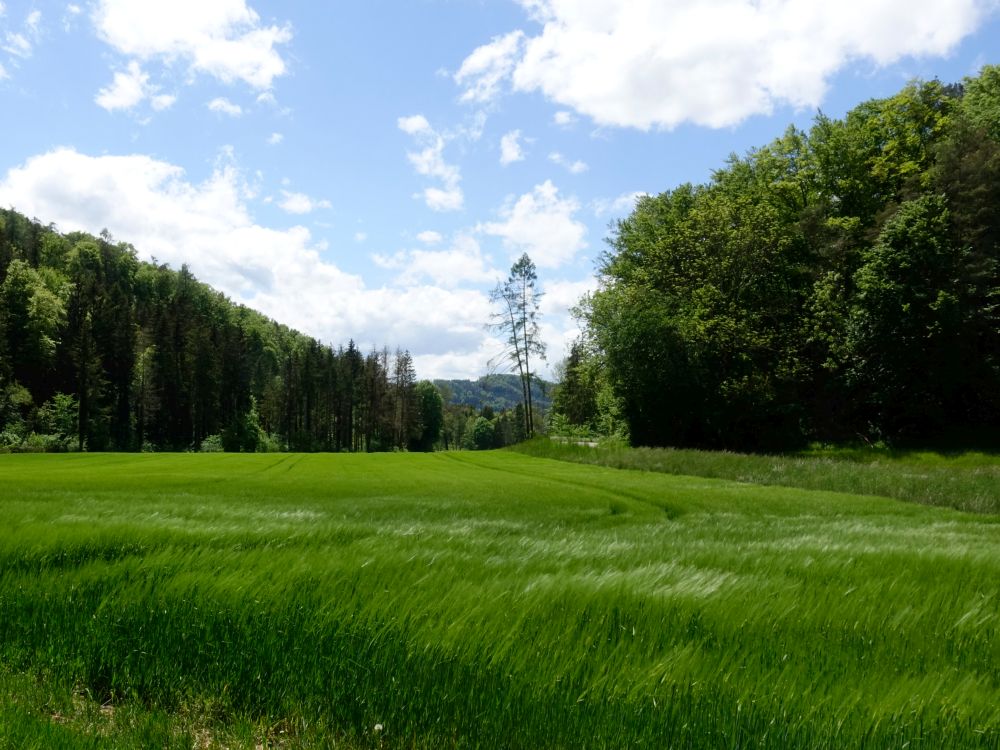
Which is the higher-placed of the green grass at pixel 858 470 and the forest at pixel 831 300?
the forest at pixel 831 300

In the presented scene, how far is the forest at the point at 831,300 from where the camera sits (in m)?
39.3

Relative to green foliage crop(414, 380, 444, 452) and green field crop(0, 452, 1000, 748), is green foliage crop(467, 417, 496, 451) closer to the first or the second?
green foliage crop(414, 380, 444, 452)

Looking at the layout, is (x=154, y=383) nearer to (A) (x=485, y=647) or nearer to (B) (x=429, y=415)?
(B) (x=429, y=415)

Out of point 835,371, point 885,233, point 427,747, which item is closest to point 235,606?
point 427,747

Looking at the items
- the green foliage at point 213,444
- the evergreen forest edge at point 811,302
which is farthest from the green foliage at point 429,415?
the evergreen forest edge at point 811,302

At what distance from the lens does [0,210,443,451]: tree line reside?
3221 inches

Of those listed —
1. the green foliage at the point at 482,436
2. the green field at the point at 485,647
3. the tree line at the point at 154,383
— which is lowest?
the green foliage at the point at 482,436

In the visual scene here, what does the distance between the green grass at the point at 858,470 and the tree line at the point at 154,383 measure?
65.8m

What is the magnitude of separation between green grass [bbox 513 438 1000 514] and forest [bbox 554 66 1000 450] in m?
5.40

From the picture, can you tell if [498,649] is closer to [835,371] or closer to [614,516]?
[614,516]

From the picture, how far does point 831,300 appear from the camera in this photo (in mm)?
46906

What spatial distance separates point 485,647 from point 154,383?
11359 cm

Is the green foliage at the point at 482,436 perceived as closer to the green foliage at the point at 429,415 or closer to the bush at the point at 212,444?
the green foliage at the point at 429,415

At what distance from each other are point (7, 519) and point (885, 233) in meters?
48.5
